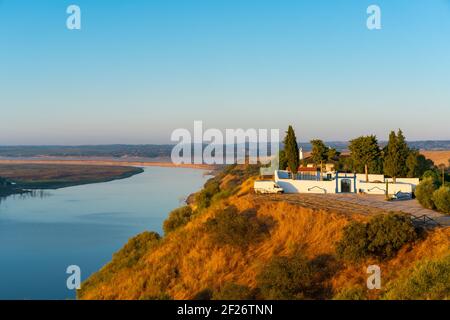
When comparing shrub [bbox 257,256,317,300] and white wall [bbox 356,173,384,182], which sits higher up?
white wall [bbox 356,173,384,182]

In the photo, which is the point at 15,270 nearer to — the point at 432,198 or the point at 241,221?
the point at 241,221

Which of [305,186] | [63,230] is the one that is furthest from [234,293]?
[63,230]

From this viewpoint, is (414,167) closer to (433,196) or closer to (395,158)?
(395,158)

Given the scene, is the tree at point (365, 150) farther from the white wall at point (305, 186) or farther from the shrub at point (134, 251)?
the shrub at point (134, 251)

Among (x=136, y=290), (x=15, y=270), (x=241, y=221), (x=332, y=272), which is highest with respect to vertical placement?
(x=241, y=221)

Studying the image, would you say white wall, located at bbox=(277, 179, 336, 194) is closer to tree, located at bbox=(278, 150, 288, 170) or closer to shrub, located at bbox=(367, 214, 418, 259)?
tree, located at bbox=(278, 150, 288, 170)

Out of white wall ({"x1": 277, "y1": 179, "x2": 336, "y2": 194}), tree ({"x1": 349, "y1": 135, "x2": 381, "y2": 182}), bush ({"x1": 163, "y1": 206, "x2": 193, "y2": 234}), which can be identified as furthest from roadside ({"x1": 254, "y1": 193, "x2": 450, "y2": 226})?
bush ({"x1": 163, "y1": 206, "x2": 193, "y2": 234})

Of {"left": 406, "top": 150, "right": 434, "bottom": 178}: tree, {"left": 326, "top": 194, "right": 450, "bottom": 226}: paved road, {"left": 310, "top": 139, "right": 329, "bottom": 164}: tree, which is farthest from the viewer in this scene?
{"left": 310, "top": 139, "right": 329, "bottom": 164}: tree

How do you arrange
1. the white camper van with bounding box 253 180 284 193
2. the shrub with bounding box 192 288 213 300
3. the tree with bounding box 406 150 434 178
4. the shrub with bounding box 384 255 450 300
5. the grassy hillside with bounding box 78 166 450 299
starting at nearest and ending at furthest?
the shrub with bounding box 384 255 450 300
the grassy hillside with bounding box 78 166 450 299
the shrub with bounding box 192 288 213 300
the white camper van with bounding box 253 180 284 193
the tree with bounding box 406 150 434 178
